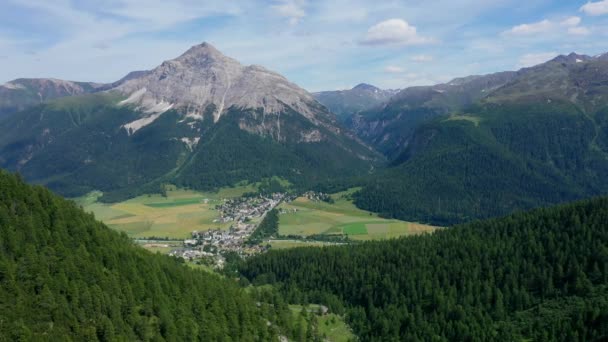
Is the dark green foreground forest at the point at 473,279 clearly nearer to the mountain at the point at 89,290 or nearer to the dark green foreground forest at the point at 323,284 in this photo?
the dark green foreground forest at the point at 323,284

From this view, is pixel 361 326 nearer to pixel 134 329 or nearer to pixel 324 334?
pixel 324 334

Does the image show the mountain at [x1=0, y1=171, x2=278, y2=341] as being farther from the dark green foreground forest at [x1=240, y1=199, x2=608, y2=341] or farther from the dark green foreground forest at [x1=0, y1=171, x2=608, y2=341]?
the dark green foreground forest at [x1=240, y1=199, x2=608, y2=341]

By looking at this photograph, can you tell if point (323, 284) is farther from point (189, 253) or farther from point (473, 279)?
point (189, 253)

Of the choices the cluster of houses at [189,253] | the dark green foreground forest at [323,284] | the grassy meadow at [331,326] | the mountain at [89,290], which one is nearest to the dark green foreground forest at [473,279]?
the dark green foreground forest at [323,284]

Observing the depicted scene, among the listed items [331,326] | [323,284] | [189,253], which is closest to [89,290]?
[331,326]

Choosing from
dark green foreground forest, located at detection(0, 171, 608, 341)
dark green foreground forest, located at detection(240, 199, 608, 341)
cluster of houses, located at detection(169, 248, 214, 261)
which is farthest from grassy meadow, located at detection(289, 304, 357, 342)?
cluster of houses, located at detection(169, 248, 214, 261)

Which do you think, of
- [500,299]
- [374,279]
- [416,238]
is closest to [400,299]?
[374,279]
